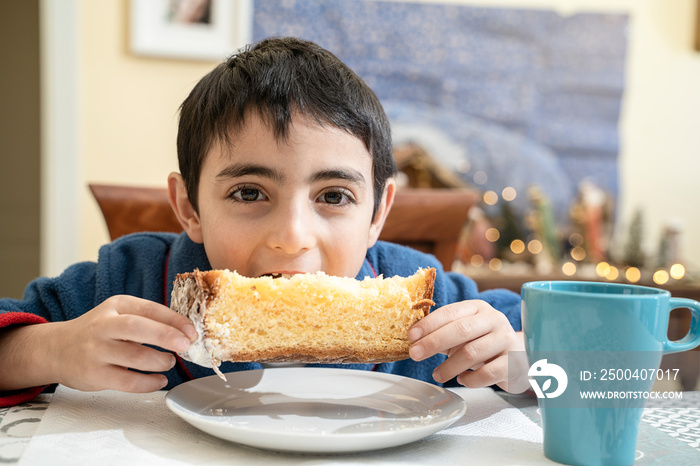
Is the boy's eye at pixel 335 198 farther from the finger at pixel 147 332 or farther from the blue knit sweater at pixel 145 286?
the finger at pixel 147 332

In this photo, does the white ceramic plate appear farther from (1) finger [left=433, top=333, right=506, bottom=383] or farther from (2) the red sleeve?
(2) the red sleeve

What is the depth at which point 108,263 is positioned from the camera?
1181 millimetres

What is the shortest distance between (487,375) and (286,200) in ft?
1.31

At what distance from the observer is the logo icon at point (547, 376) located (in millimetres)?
563

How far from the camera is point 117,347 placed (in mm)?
742

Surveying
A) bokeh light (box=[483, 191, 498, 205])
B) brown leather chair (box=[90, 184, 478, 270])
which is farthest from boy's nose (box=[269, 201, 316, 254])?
bokeh light (box=[483, 191, 498, 205])

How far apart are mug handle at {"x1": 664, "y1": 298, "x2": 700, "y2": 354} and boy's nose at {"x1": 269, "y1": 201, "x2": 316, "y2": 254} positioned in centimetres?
52

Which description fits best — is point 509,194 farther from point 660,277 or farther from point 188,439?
point 188,439

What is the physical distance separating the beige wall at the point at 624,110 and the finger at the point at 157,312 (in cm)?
215

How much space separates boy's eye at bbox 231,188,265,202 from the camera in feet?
3.17

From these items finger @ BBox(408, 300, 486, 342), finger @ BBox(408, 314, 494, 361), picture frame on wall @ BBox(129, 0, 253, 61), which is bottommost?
finger @ BBox(408, 314, 494, 361)

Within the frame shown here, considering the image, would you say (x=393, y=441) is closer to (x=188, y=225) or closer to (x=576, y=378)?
(x=576, y=378)

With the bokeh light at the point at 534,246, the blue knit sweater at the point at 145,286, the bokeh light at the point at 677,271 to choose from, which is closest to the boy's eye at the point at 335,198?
the blue knit sweater at the point at 145,286

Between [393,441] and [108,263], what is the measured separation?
829 mm
